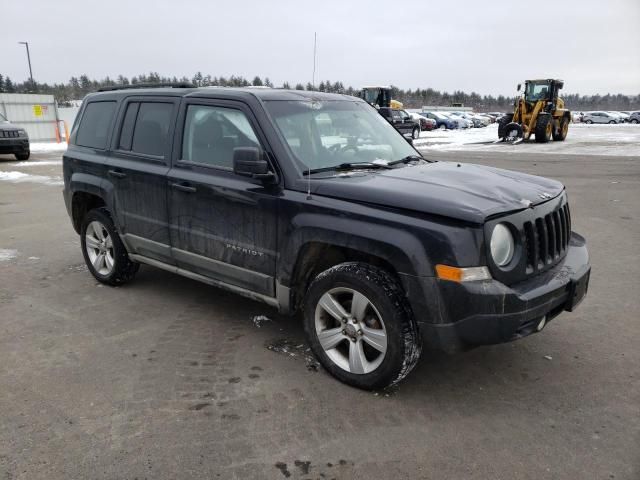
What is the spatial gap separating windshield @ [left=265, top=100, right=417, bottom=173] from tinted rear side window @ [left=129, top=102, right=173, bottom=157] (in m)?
1.10

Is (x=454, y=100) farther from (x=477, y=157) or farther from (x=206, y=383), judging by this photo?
(x=206, y=383)

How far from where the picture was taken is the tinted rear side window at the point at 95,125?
5.16m

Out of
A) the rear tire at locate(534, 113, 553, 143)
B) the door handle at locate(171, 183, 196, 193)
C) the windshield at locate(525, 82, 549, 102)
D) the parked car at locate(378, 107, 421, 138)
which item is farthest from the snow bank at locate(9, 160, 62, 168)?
the windshield at locate(525, 82, 549, 102)

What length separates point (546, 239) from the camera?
3311 millimetres

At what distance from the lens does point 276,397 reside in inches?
132

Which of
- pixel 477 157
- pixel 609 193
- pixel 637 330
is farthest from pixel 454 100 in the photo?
pixel 637 330

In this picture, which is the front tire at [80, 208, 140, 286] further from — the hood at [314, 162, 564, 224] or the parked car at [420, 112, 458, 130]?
the parked car at [420, 112, 458, 130]

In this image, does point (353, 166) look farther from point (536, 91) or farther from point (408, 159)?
point (536, 91)

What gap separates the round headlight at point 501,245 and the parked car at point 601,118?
62.6 m

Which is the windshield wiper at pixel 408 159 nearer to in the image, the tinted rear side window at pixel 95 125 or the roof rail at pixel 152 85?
the roof rail at pixel 152 85

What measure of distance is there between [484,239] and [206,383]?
6.61ft

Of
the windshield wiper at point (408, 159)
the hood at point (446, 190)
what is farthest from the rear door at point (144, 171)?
the windshield wiper at point (408, 159)

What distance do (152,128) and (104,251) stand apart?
1497 millimetres


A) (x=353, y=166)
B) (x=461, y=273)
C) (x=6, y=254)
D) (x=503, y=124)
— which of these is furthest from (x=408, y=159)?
(x=503, y=124)
